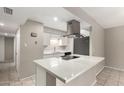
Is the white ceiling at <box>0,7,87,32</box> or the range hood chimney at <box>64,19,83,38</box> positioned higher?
Answer: the white ceiling at <box>0,7,87,32</box>

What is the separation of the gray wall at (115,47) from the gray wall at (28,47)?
4.01 metres

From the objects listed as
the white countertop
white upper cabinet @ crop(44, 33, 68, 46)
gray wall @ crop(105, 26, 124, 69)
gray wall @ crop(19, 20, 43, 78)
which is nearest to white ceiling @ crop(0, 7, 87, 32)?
gray wall @ crop(19, 20, 43, 78)

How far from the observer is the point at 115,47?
443 cm

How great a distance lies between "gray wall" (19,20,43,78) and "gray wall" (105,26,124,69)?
401 cm

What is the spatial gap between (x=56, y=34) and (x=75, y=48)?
1513mm

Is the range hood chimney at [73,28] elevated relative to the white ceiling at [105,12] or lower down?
lower down

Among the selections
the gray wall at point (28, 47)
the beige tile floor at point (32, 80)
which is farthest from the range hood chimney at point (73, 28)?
the beige tile floor at point (32, 80)

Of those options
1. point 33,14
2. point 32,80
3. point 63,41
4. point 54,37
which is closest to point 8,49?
point 54,37

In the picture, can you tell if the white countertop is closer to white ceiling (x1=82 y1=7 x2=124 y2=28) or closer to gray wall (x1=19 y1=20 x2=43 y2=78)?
gray wall (x1=19 y1=20 x2=43 y2=78)

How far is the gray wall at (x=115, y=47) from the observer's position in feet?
13.9

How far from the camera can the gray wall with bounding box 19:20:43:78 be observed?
2951 millimetres

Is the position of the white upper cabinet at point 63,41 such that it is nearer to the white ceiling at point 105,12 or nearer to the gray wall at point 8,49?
the white ceiling at point 105,12

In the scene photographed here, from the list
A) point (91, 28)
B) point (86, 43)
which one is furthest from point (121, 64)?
point (91, 28)
